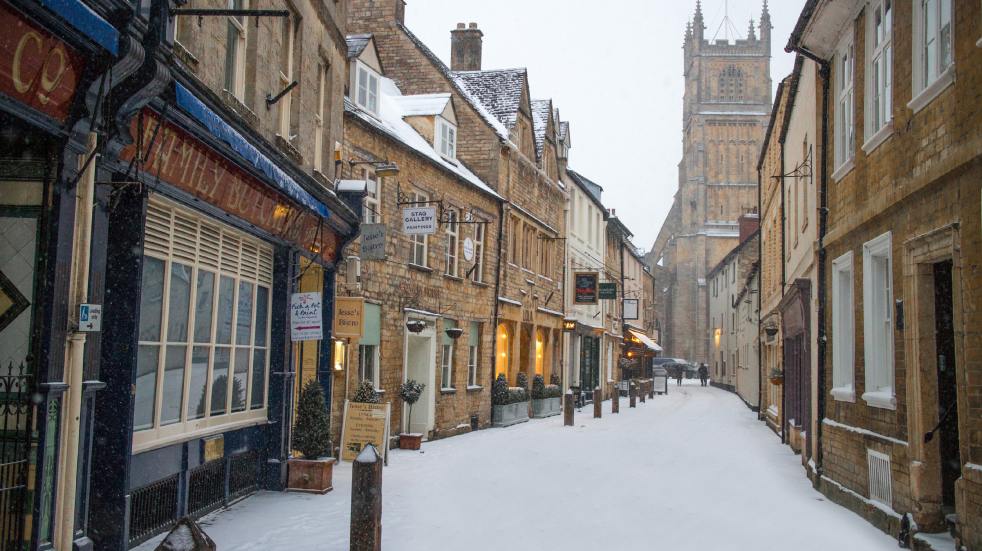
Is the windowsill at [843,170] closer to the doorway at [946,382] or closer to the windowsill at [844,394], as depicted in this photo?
the doorway at [946,382]

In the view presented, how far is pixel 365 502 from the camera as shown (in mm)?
7406

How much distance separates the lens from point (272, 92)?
10477mm

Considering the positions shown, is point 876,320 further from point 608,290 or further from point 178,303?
point 608,290

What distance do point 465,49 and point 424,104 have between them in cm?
800

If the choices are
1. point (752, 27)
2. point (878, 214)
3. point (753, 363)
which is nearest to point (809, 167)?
point (878, 214)

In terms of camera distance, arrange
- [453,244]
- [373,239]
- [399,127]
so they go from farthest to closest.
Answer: [453,244]
[399,127]
[373,239]

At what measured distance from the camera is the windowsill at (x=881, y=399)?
9.25 m

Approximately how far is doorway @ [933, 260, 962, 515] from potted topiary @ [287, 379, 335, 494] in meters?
6.79

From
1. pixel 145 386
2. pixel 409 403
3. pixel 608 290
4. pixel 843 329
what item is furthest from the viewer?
pixel 608 290

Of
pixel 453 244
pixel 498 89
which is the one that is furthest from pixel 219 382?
pixel 498 89

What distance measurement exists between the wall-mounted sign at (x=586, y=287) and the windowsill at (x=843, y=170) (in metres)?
18.8

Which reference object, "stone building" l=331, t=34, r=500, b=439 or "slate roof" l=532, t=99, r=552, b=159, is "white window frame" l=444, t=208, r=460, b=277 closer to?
"stone building" l=331, t=34, r=500, b=439

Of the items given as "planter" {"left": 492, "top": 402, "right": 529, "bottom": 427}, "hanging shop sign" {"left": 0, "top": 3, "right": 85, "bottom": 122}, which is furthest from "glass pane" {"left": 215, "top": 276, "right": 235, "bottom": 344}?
"planter" {"left": 492, "top": 402, "right": 529, "bottom": 427}

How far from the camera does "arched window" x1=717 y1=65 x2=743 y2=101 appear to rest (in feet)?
297
